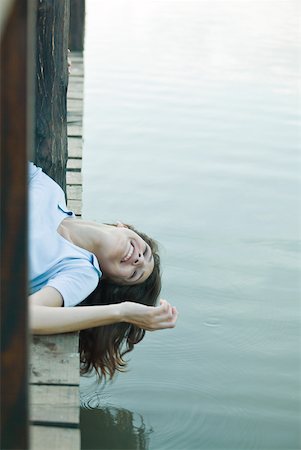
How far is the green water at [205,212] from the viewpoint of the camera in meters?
3.81

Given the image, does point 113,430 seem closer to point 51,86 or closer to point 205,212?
point 51,86

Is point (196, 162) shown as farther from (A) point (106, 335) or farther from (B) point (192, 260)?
(A) point (106, 335)

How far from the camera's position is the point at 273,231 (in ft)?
18.6

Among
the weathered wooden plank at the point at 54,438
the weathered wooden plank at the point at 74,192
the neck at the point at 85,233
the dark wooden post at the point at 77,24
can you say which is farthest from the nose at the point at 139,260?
the dark wooden post at the point at 77,24

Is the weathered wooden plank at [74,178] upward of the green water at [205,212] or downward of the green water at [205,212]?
upward

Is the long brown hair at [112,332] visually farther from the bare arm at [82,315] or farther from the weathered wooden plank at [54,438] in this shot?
the weathered wooden plank at [54,438]

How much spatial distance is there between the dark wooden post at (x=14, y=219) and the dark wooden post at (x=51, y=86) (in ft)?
10.0

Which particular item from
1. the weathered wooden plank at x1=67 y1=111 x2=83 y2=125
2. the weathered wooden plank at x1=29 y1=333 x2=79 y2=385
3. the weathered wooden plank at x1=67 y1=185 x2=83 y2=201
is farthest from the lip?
the weathered wooden plank at x1=67 y1=111 x2=83 y2=125

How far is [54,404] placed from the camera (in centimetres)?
286

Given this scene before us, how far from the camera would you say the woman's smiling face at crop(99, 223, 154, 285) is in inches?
141

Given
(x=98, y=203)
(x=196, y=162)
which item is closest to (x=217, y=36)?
(x=196, y=162)

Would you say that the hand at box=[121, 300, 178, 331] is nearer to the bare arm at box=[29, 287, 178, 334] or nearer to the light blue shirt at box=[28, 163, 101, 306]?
the bare arm at box=[29, 287, 178, 334]

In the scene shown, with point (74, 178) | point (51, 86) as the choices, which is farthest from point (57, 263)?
point (74, 178)

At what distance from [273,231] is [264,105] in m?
2.73
